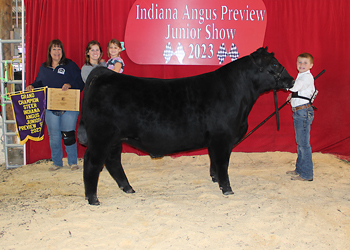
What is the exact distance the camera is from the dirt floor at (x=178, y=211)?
2244mm

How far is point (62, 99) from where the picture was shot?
13.0 feet

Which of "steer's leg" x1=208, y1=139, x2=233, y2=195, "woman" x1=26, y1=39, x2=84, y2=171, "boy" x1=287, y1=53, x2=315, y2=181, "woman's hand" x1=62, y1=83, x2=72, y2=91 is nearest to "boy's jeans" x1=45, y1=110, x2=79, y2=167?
"woman" x1=26, y1=39, x2=84, y2=171

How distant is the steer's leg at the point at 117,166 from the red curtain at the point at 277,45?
1.57 m

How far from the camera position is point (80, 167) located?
172 inches

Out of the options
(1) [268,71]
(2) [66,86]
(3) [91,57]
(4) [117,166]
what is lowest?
(4) [117,166]

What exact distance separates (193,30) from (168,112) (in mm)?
2225

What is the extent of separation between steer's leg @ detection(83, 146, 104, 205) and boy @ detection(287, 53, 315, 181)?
95.2 inches

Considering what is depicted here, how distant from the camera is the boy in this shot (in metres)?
3.52

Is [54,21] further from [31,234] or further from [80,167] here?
[31,234]

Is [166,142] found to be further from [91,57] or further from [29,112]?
[29,112]

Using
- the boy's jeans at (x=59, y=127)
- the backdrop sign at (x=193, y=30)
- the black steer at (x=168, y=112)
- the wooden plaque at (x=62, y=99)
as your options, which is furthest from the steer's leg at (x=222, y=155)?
the boy's jeans at (x=59, y=127)

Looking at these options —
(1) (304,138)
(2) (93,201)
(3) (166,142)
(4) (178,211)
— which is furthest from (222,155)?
(2) (93,201)

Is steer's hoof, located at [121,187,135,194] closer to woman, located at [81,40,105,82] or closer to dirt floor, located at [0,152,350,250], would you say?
dirt floor, located at [0,152,350,250]

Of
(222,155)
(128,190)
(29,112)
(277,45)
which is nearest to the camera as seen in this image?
(222,155)
